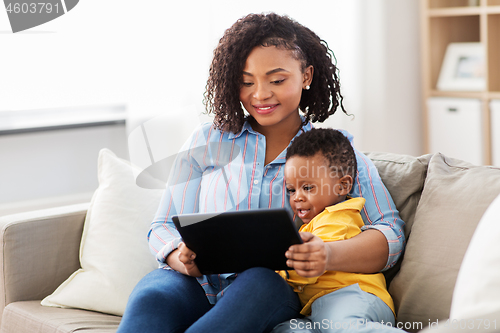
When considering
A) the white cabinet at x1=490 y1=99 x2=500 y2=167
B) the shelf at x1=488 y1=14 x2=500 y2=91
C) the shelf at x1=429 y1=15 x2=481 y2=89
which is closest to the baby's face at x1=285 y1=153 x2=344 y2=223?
the white cabinet at x1=490 y1=99 x2=500 y2=167

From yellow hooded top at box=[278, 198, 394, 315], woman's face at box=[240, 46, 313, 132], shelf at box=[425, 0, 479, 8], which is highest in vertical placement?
shelf at box=[425, 0, 479, 8]

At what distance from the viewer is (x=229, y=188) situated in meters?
1.42

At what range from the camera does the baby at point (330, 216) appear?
119cm

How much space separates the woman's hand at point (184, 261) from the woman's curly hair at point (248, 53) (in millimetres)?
385

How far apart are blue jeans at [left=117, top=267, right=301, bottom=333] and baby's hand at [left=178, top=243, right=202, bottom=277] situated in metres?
0.03

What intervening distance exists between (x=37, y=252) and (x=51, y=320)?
0.81 ft

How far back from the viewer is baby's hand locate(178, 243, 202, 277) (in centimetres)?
122

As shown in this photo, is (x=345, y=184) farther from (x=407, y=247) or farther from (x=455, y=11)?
(x=455, y=11)

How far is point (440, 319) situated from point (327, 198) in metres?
0.37

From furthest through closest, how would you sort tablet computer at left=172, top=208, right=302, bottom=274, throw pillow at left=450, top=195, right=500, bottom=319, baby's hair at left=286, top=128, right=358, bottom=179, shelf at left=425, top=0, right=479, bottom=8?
1. shelf at left=425, top=0, right=479, bottom=8
2. baby's hair at left=286, top=128, right=358, bottom=179
3. tablet computer at left=172, top=208, right=302, bottom=274
4. throw pillow at left=450, top=195, right=500, bottom=319

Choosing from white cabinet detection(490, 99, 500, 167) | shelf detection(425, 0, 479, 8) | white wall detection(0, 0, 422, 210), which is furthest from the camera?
shelf detection(425, 0, 479, 8)

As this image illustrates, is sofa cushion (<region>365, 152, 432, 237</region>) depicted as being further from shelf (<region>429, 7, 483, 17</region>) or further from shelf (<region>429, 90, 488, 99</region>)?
shelf (<region>429, 7, 483, 17</region>)

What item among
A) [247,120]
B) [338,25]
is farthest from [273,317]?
[338,25]

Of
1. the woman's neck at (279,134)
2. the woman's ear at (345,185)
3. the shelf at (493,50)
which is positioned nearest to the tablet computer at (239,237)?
the woman's ear at (345,185)
